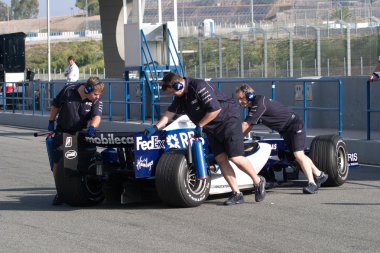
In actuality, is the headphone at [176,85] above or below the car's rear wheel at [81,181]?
above

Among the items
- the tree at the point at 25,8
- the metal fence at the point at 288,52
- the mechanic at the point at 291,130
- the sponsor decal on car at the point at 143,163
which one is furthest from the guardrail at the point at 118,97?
the tree at the point at 25,8

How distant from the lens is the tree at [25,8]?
573 feet

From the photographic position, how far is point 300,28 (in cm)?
2503

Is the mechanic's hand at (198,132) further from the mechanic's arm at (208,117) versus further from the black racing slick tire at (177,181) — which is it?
the black racing slick tire at (177,181)

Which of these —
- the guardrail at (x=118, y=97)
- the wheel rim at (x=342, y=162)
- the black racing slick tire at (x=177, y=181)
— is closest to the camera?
the black racing slick tire at (x=177, y=181)

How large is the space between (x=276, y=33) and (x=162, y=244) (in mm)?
18466

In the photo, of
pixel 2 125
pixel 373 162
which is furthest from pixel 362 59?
pixel 2 125

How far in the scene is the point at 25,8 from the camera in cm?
17525

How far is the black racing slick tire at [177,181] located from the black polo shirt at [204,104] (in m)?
0.52

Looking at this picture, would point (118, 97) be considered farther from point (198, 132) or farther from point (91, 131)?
point (198, 132)

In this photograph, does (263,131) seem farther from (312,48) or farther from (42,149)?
(312,48)

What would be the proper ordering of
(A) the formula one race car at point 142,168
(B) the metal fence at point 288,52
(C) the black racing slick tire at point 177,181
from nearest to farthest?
(C) the black racing slick tire at point 177,181
(A) the formula one race car at point 142,168
(B) the metal fence at point 288,52

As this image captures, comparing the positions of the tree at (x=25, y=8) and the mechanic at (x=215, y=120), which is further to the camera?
the tree at (x=25, y=8)

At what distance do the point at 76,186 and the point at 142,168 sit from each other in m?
0.94
